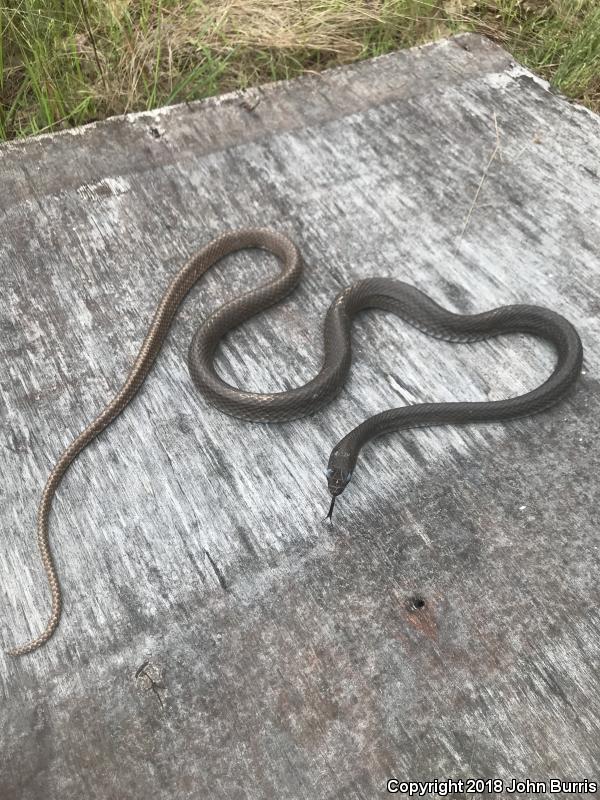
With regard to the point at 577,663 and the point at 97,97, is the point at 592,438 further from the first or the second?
the point at 97,97

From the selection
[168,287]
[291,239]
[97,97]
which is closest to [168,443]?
[168,287]

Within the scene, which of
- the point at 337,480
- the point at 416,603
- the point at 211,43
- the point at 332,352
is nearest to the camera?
the point at 416,603

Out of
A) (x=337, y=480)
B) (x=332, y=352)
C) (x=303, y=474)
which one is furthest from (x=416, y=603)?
(x=332, y=352)

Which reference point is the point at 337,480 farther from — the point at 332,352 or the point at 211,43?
the point at 211,43

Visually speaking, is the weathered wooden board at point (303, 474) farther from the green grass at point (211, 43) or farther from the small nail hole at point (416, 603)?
the green grass at point (211, 43)

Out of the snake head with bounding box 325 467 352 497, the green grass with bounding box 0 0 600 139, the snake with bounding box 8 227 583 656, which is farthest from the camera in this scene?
the green grass with bounding box 0 0 600 139

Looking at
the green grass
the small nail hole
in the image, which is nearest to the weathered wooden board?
the small nail hole

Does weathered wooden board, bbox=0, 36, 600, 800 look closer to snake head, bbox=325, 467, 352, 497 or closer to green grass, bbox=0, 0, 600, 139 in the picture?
snake head, bbox=325, 467, 352, 497
